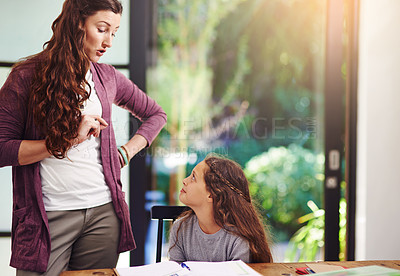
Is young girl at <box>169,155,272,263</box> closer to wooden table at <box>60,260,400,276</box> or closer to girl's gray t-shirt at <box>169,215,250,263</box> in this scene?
girl's gray t-shirt at <box>169,215,250,263</box>

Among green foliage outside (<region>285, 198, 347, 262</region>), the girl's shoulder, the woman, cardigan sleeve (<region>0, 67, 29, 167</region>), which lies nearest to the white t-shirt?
the woman

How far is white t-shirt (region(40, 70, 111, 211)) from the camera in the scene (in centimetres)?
168

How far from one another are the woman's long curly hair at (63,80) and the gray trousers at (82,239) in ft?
0.87

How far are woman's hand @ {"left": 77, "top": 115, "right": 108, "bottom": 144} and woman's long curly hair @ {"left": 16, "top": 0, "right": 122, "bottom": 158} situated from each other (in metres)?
0.02

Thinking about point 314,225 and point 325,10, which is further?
point 314,225

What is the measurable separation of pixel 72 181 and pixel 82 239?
0.24 m

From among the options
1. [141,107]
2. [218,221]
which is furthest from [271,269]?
[141,107]

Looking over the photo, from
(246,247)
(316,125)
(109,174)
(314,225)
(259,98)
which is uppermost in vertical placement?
(259,98)

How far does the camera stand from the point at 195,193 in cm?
165

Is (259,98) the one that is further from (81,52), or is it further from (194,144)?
(81,52)

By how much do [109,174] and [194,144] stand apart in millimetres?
995

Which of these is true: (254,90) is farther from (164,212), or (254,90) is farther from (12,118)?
(12,118)

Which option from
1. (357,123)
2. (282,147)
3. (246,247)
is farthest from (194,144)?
(246,247)

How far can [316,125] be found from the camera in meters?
2.92
